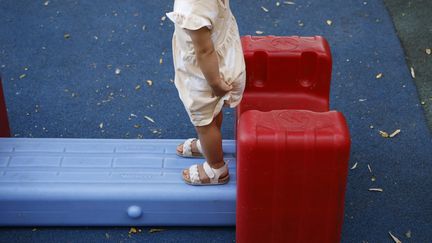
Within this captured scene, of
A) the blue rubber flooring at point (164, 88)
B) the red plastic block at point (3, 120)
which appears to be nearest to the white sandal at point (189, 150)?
the blue rubber flooring at point (164, 88)

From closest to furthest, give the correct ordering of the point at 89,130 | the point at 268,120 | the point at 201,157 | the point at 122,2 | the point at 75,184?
the point at 268,120 < the point at 75,184 < the point at 201,157 < the point at 89,130 < the point at 122,2

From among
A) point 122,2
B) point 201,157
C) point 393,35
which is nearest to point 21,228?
point 201,157

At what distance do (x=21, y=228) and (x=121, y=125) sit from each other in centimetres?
68

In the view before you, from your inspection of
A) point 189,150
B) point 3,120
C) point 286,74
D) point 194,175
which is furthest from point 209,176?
point 3,120

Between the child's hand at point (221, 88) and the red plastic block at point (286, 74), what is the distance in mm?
311

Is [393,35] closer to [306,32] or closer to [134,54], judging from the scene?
Answer: [306,32]

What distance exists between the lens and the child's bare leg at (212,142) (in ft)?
7.18

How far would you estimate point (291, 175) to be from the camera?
193cm

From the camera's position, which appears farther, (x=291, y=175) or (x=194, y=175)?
(x=194, y=175)

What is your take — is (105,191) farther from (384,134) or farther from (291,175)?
(384,134)

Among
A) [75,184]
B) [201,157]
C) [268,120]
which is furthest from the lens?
[201,157]

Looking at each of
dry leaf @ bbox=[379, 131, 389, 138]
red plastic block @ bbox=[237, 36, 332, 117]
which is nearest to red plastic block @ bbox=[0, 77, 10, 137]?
red plastic block @ bbox=[237, 36, 332, 117]

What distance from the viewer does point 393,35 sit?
11.4 feet

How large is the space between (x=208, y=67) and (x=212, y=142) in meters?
0.35
